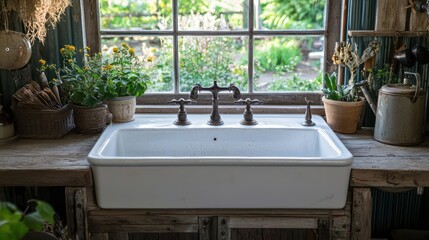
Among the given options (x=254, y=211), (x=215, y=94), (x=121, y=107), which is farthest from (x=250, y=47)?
(x=254, y=211)

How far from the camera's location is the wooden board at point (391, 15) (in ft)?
7.18

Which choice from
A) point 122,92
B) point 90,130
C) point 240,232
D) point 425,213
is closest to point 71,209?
point 90,130

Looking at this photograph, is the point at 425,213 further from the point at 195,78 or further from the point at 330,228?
the point at 195,78

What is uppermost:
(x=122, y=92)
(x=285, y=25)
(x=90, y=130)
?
(x=285, y=25)

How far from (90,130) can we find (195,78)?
1.99ft

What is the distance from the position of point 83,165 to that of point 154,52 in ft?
2.71

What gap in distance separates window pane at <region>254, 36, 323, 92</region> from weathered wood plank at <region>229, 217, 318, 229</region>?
2.72 ft

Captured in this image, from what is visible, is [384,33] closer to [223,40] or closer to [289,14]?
[289,14]

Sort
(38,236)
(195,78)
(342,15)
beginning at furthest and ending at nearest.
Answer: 1. (195,78)
2. (342,15)
3. (38,236)

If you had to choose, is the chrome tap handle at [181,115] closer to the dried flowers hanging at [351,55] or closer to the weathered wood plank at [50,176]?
the weathered wood plank at [50,176]

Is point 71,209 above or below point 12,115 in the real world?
below

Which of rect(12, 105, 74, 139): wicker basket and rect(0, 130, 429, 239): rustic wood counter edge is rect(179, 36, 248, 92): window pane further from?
rect(0, 130, 429, 239): rustic wood counter edge

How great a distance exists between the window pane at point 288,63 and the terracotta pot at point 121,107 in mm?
646

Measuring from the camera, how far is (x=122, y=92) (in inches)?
89.0
